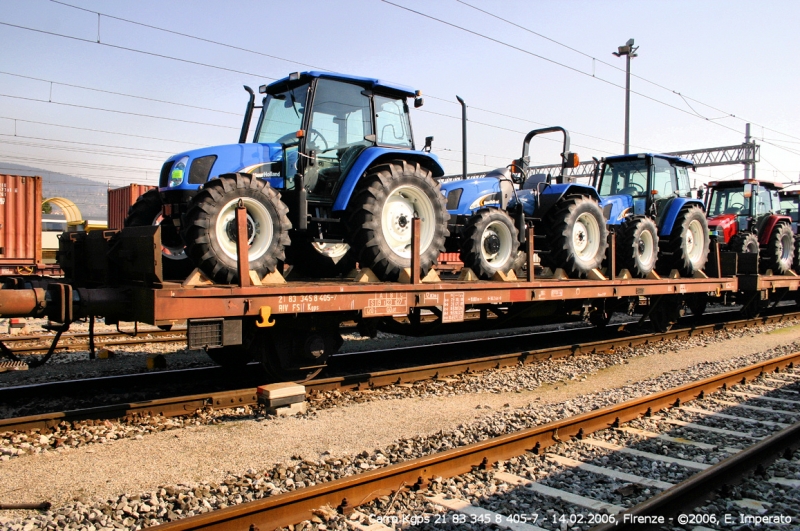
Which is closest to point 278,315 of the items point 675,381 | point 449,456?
point 449,456

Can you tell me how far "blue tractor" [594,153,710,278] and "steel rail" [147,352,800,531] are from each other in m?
6.22

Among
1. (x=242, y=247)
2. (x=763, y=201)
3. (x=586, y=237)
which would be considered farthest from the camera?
(x=763, y=201)

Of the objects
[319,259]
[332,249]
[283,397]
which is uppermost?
[332,249]

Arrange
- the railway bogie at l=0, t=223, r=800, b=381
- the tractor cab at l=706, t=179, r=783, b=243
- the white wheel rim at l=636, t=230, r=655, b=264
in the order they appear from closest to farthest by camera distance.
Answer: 1. the railway bogie at l=0, t=223, r=800, b=381
2. the white wheel rim at l=636, t=230, r=655, b=264
3. the tractor cab at l=706, t=179, r=783, b=243

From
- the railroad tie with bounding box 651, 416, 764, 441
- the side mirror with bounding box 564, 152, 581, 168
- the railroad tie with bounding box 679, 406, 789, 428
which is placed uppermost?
the side mirror with bounding box 564, 152, 581, 168

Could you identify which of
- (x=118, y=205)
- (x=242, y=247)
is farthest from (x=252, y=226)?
(x=118, y=205)

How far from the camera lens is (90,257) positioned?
670 cm

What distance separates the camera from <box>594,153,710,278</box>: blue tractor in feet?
40.0

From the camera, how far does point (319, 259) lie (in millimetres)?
8148

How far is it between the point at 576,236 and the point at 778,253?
8890 mm

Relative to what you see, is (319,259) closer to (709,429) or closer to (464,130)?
(464,130)

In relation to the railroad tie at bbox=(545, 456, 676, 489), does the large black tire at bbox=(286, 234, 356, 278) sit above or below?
above

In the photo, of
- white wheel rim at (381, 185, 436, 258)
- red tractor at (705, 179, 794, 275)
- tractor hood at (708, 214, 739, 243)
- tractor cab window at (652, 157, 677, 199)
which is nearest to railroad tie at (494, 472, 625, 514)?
white wheel rim at (381, 185, 436, 258)

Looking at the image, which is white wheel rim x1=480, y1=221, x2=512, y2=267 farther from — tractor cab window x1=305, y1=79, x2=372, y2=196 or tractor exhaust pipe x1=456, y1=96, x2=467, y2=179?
tractor cab window x1=305, y1=79, x2=372, y2=196
